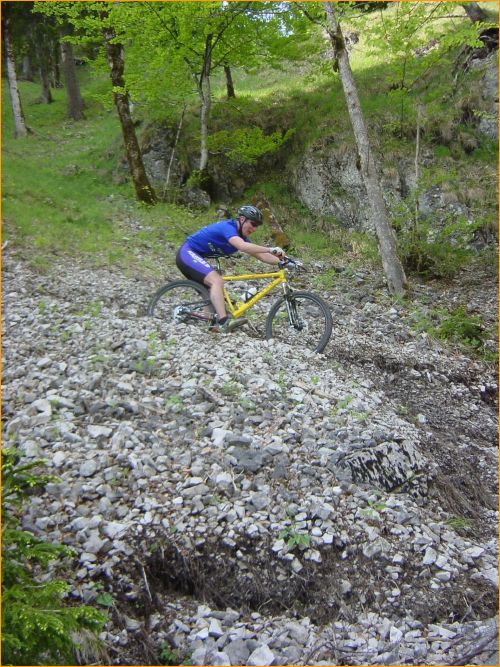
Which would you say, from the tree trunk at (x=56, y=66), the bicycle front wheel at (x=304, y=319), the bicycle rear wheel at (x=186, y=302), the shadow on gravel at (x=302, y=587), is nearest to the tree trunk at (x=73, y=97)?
the tree trunk at (x=56, y=66)

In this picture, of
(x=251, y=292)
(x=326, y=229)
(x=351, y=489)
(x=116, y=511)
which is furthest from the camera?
(x=326, y=229)

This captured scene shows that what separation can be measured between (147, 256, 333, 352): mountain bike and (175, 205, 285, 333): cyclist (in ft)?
0.54

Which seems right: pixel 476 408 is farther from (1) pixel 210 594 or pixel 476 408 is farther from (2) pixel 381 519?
(1) pixel 210 594

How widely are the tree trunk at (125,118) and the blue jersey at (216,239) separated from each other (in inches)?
398

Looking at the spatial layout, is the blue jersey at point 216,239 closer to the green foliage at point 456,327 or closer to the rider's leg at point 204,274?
the rider's leg at point 204,274

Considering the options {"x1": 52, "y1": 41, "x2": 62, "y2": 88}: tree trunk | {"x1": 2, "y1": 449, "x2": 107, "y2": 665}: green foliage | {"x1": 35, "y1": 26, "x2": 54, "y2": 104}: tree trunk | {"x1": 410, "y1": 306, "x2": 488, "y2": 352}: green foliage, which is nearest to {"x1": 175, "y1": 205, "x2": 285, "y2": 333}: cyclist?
{"x1": 410, "y1": 306, "x2": 488, "y2": 352}: green foliage

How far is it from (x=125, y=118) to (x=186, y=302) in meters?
10.9

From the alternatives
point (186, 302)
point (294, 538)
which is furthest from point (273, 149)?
point (294, 538)

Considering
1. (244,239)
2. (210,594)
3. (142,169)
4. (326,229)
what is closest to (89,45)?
(142,169)

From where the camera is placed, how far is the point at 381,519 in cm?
607

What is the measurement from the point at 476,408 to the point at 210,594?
6292 mm

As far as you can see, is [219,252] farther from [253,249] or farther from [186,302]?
[186,302]

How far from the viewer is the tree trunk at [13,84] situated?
25438 mm

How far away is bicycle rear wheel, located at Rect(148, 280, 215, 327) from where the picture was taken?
10.0 meters
